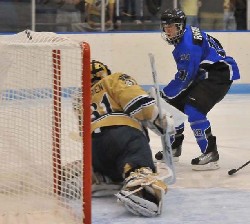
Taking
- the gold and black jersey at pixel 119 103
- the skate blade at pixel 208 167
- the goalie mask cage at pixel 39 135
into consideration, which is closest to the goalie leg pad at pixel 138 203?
the goalie mask cage at pixel 39 135

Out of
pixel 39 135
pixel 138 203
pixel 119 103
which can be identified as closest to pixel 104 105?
pixel 119 103

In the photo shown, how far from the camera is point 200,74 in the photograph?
4.33 m

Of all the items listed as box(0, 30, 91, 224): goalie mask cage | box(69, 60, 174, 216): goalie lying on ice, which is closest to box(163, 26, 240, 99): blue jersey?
box(69, 60, 174, 216): goalie lying on ice

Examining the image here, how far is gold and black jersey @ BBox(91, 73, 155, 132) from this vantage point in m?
3.34

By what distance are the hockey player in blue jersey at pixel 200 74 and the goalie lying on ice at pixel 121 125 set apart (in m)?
0.73

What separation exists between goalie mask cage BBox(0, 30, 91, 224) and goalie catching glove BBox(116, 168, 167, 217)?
261mm

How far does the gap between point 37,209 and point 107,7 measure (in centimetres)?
518

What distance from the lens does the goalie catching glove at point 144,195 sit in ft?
10.1

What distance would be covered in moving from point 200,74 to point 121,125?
41.5 inches

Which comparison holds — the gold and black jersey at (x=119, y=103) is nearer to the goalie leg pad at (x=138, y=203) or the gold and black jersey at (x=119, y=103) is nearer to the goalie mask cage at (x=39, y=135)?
the goalie mask cage at (x=39, y=135)

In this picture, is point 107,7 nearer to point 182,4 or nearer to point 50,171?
point 182,4

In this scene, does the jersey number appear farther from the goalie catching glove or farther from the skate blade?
the skate blade

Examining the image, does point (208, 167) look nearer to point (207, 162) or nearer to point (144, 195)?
point (207, 162)

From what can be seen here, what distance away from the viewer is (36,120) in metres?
3.14
